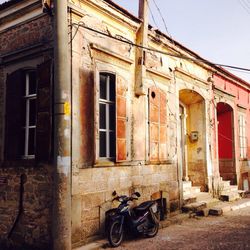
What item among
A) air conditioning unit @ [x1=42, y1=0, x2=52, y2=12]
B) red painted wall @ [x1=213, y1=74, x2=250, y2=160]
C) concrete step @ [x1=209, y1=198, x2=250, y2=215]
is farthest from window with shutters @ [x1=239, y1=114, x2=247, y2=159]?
air conditioning unit @ [x1=42, y1=0, x2=52, y2=12]

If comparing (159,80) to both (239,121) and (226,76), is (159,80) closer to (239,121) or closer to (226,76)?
(226,76)

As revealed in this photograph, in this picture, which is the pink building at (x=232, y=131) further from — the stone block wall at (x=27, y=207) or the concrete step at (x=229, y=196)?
the stone block wall at (x=27, y=207)

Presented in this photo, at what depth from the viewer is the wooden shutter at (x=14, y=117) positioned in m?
7.11

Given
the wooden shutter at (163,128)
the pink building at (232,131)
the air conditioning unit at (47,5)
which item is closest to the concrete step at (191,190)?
the wooden shutter at (163,128)

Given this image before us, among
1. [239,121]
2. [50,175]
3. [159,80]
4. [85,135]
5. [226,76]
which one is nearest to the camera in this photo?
[50,175]

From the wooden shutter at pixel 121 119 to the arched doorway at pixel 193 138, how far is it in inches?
179

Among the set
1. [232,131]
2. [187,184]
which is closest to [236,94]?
[232,131]

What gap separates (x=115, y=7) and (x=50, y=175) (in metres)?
4.21

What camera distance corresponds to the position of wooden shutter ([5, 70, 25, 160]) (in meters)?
7.11

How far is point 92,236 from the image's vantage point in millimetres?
6742

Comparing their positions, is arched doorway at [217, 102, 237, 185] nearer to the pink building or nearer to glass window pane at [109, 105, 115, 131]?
the pink building

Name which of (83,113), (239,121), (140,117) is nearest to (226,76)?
(239,121)

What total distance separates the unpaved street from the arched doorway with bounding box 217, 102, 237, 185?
17.3 ft

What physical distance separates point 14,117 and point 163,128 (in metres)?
4.30
